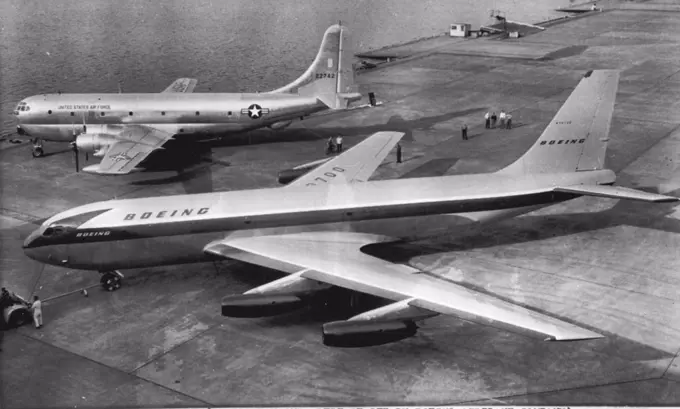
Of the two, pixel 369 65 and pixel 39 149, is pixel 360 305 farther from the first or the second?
pixel 369 65

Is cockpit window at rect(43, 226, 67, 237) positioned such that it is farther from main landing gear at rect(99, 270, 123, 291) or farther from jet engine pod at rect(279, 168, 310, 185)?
jet engine pod at rect(279, 168, 310, 185)

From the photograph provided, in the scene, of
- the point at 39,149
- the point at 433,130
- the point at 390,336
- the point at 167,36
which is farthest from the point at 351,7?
the point at 390,336

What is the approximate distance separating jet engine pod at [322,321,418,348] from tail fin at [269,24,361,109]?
26.5 metres

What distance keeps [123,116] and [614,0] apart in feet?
381

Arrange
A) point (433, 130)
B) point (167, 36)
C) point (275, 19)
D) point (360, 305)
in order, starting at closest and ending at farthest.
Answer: point (360, 305)
point (433, 130)
point (167, 36)
point (275, 19)

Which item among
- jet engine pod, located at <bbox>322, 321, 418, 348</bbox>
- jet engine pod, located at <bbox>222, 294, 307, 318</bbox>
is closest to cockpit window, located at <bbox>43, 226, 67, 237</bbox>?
jet engine pod, located at <bbox>222, 294, 307, 318</bbox>

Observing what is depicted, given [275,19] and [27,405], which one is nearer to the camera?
[27,405]

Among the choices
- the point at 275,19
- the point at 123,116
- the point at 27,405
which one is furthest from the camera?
the point at 275,19

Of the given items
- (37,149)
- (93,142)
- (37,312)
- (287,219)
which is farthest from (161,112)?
(37,312)

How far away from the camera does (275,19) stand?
118 meters

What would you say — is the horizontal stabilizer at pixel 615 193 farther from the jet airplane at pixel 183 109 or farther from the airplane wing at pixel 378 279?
the jet airplane at pixel 183 109

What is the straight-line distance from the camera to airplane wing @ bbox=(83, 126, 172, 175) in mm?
41438

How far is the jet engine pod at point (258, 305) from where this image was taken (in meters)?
26.2

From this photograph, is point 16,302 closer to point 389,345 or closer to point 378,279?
point 378,279
